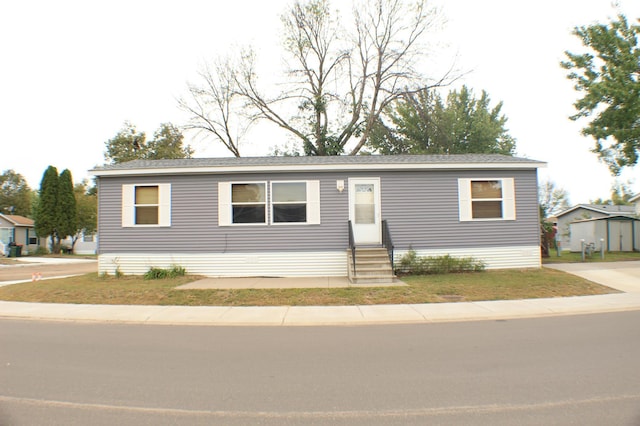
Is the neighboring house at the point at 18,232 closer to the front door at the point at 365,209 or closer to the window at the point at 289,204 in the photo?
the window at the point at 289,204

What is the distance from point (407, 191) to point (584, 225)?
14926 millimetres

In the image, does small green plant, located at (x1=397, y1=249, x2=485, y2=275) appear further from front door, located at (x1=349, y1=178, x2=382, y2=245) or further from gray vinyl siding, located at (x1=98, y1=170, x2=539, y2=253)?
front door, located at (x1=349, y1=178, x2=382, y2=245)

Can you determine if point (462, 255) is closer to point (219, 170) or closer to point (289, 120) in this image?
point (219, 170)

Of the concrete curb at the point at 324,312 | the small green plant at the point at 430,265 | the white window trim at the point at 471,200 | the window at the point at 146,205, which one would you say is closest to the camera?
the concrete curb at the point at 324,312

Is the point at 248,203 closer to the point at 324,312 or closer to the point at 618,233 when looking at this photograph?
the point at 324,312

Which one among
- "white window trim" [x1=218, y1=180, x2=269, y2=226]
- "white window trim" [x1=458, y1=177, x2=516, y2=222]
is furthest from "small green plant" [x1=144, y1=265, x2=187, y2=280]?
"white window trim" [x1=458, y1=177, x2=516, y2=222]

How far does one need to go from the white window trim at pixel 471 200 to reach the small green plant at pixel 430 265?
151 centimetres

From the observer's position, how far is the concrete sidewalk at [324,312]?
7.88 meters

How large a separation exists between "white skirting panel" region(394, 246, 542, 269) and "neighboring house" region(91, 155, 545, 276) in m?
0.03

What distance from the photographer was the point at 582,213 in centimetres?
2838

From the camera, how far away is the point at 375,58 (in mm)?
27922

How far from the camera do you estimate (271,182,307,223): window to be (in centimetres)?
1331

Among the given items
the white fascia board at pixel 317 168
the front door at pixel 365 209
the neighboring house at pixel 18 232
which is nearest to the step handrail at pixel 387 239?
the front door at pixel 365 209

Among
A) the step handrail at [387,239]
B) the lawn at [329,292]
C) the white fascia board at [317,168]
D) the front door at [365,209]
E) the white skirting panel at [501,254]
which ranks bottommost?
the lawn at [329,292]
